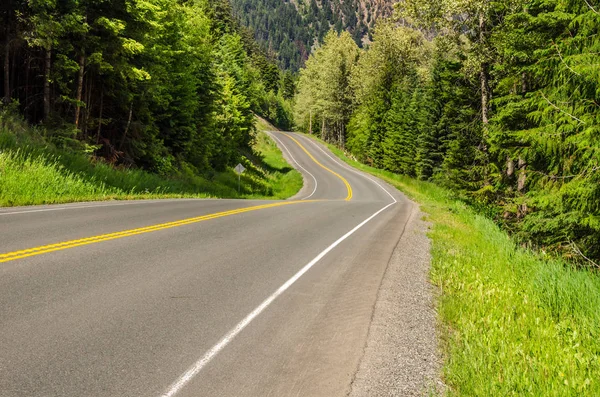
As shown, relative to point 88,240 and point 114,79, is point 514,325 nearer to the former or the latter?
point 88,240

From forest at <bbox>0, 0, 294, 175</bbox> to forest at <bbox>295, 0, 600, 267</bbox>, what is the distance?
44.8 feet

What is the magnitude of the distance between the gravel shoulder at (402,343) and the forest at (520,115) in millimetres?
5088

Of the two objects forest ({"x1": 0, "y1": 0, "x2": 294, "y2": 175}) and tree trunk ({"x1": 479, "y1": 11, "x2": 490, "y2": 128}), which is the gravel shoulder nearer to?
tree trunk ({"x1": 479, "y1": 11, "x2": 490, "y2": 128})

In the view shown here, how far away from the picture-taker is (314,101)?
3044 inches

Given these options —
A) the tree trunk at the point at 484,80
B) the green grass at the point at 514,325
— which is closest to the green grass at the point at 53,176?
the green grass at the point at 514,325

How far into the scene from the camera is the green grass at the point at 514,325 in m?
3.98

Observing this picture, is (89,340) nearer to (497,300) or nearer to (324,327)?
(324,327)

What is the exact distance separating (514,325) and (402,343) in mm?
1754

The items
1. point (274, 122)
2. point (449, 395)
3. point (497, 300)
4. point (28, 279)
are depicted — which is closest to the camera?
point (449, 395)

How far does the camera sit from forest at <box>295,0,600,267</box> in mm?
9703

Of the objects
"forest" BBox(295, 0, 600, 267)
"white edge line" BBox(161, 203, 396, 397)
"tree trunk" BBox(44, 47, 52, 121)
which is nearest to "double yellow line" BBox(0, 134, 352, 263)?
"white edge line" BBox(161, 203, 396, 397)

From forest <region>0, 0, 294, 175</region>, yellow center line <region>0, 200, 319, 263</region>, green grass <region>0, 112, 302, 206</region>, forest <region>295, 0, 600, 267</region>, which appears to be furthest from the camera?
forest <region>0, 0, 294, 175</region>

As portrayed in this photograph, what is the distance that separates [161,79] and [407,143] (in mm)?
32314

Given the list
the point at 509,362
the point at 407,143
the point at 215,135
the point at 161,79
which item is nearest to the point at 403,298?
the point at 509,362
